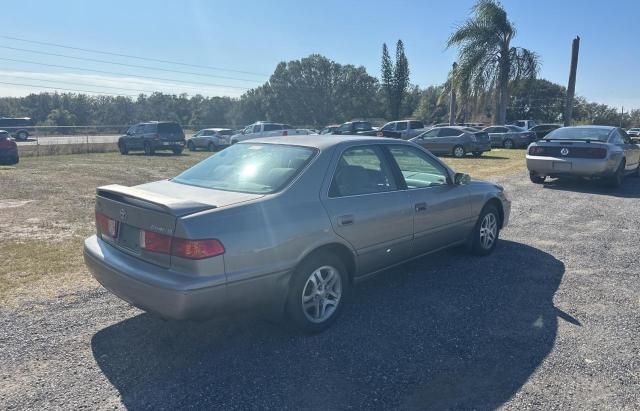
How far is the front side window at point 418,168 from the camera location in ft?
15.5

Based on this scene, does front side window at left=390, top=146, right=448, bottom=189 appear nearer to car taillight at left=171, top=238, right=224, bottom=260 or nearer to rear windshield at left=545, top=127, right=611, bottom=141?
car taillight at left=171, top=238, right=224, bottom=260

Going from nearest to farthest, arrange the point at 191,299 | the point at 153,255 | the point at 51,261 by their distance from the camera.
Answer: the point at 191,299 < the point at 153,255 < the point at 51,261

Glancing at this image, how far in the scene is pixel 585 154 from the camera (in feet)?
34.6

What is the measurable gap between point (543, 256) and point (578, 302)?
5.00 feet

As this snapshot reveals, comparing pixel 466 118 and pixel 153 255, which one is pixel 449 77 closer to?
pixel 466 118

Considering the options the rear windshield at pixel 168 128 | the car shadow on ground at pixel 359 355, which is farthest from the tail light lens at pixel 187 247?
the rear windshield at pixel 168 128

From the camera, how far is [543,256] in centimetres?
582

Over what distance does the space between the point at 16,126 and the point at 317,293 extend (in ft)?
163

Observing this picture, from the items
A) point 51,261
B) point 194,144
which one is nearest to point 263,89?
point 194,144

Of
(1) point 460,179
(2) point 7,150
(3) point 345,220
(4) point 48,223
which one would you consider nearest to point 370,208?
(3) point 345,220

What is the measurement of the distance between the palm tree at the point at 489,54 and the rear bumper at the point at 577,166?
18695 millimetres

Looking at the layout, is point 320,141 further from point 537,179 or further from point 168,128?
point 168,128

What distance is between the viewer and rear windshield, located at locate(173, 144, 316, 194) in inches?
147

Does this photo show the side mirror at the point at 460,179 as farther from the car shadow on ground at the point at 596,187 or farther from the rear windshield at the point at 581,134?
the rear windshield at the point at 581,134
